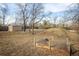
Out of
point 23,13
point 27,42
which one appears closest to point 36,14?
point 23,13

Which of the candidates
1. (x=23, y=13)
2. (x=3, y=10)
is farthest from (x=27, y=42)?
(x=3, y=10)

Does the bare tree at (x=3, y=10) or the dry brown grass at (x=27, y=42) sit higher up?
the bare tree at (x=3, y=10)

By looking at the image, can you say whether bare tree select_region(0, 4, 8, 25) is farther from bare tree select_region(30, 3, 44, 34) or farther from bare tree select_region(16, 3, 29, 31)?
bare tree select_region(30, 3, 44, 34)

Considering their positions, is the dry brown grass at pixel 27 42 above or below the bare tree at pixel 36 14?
below

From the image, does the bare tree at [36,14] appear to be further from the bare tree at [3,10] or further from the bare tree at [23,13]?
the bare tree at [3,10]

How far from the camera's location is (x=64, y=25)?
158 centimetres

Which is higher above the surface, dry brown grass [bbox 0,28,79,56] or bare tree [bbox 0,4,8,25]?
bare tree [bbox 0,4,8,25]

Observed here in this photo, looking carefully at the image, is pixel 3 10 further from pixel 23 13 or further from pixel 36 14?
pixel 36 14

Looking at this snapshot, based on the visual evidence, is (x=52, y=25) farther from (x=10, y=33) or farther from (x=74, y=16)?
(x=10, y=33)

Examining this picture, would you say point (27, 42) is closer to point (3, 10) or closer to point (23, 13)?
point (23, 13)

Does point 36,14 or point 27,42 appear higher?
point 36,14

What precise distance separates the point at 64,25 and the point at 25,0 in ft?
1.79

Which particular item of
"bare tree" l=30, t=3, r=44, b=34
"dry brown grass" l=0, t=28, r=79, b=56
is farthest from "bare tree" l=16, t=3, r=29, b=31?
"dry brown grass" l=0, t=28, r=79, b=56

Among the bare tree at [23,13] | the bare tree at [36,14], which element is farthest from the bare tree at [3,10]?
the bare tree at [36,14]
